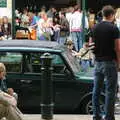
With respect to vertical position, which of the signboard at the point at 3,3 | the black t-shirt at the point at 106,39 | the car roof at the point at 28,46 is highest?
the signboard at the point at 3,3

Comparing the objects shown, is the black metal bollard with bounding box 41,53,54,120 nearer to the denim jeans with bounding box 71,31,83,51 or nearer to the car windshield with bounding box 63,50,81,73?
the car windshield with bounding box 63,50,81,73

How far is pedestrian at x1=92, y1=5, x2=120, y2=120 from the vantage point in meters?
8.45

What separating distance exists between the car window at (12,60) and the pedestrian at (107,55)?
8.87ft

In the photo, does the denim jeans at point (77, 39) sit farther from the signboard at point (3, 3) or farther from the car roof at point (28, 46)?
the car roof at point (28, 46)

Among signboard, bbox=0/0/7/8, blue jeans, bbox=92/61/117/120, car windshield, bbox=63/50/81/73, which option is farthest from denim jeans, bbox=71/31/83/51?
blue jeans, bbox=92/61/117/120

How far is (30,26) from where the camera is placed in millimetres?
20844

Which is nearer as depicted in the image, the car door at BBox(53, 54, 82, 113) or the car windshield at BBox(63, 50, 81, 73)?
the car door at BBox(53, 54, 82, 113)

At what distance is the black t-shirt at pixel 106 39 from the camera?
844cm

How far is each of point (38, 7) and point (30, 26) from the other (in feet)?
6.06

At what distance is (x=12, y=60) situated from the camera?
36.0 feet

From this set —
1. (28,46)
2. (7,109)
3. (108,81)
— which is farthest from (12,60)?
(7,109)

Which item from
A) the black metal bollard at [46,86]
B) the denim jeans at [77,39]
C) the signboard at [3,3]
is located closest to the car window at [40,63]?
the black metal bollard at [46,86]

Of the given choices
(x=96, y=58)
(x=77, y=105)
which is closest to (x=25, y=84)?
(x=77, y=105)

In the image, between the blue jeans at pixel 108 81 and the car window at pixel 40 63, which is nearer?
the blue jeans at pixel 108 81
